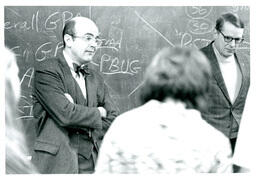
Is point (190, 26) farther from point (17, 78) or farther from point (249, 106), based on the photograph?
point (17, 78)

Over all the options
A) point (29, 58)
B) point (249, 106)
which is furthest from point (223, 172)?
point (29, 58)

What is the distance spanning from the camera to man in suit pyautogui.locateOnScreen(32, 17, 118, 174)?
2.06 m

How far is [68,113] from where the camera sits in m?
2.05

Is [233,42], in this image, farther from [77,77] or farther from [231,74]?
[77,77]

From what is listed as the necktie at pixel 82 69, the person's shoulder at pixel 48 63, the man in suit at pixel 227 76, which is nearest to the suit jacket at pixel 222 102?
the man in suit at pixel 227 76

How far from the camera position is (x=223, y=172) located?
160 centimetres

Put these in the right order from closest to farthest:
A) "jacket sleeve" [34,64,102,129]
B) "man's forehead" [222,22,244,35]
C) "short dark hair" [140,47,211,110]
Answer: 1. "short dark hair" [140,47,211,110]
2. "jacket sleeve" [34,64,102,129]
3. "man's forehead" [222,22,244,35]

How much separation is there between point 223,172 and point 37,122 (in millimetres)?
901

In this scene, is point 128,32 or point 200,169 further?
point 128,32

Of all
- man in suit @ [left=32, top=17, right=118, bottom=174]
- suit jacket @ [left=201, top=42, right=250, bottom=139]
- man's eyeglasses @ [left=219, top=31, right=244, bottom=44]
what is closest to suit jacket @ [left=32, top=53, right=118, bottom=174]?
man in suit @ [left=32, top=17, right=118, bottom=174]

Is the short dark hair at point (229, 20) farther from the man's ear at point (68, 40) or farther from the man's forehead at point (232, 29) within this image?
the man's ear at point (68, 40)

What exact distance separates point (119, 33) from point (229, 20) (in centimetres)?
52

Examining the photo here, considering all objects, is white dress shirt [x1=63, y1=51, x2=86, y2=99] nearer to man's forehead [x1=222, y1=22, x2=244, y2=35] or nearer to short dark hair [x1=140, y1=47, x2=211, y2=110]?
short dark hair [x1=140, y1=47, x2=211, y2=110]

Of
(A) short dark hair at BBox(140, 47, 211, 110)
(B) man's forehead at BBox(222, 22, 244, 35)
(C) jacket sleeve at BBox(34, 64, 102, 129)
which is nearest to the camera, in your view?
(A) short dark hair at BBox(140, 47, 211, 110)
